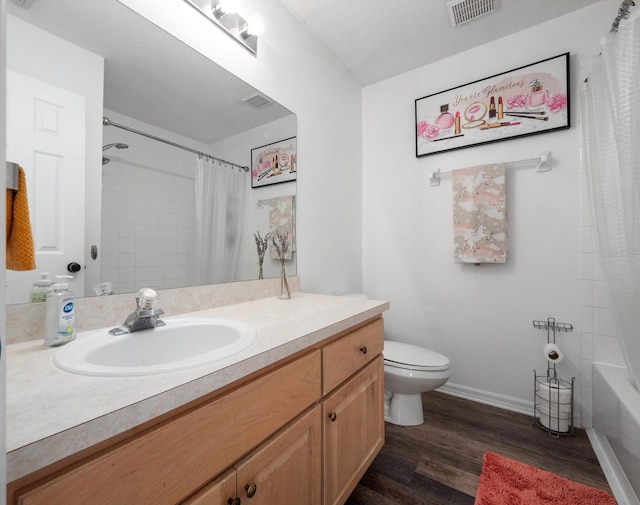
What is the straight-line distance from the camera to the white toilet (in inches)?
62.9

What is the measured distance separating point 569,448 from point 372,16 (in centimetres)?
258

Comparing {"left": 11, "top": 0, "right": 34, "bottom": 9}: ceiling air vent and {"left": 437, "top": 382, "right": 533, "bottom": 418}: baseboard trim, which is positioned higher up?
{"left": 11, "top": 0, "right": 34, "bottom": 9}: ceiling air vent

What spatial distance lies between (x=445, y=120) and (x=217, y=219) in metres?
1.72

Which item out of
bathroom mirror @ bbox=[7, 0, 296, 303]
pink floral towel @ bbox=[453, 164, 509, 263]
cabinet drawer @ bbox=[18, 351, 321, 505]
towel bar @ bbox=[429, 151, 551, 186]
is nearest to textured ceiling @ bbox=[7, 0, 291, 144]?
bathroom mirror @ bbox=[7, 0, 296, 303]

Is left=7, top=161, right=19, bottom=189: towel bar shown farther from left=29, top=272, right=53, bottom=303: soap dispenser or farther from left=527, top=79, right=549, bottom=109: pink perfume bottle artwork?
left=527, top=79, right=549, bottom=109: pink perfume bottle artwork

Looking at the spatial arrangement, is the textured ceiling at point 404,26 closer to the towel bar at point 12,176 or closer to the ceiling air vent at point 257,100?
the ceiling air vent at point 257,100

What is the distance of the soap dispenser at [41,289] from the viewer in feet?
2.68

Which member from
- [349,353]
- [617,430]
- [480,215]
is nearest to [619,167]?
[480,215]

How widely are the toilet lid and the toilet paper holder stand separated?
582 mm

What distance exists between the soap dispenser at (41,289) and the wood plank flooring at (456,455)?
132cm

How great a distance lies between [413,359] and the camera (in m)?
1.69

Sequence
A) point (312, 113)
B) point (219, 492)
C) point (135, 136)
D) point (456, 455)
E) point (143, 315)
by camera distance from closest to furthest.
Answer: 1. point (219, 492)
2. point (143, 315)
3. point (135, 136)
4. point (456, 455)
5. point (312, 113)

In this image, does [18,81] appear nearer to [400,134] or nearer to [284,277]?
[284,277]

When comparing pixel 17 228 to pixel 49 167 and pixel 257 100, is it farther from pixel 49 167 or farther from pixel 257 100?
pixel 257 100
